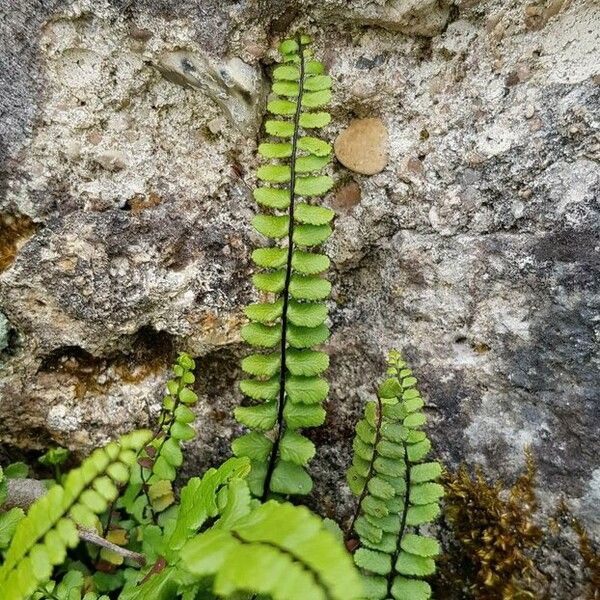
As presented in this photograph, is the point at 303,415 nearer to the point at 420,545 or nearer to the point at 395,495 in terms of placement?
the point at 395,495

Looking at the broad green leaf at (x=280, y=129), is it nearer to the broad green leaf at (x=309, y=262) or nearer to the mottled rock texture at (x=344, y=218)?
the mottled rock texture at (x=344, y=218)

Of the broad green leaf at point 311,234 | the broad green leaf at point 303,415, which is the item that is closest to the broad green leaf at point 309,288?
the broad green leaf at point 311,234

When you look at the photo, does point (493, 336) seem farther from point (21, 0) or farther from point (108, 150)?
point (21, 0)

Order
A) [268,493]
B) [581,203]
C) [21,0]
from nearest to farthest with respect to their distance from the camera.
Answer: [581,203], [21,0], [268,493]

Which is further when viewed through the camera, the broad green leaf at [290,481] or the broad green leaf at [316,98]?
the broad green leaf at [290,481]

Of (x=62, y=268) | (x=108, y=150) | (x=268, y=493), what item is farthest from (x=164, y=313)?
(x=268, y=493)

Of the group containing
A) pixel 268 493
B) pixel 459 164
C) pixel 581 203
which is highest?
pixel 459 164

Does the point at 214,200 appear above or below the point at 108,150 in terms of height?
below

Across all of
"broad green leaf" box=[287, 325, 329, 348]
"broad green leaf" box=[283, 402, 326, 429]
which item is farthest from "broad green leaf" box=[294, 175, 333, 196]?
"broad green leaf" box=[283, 402, 326, 429]
